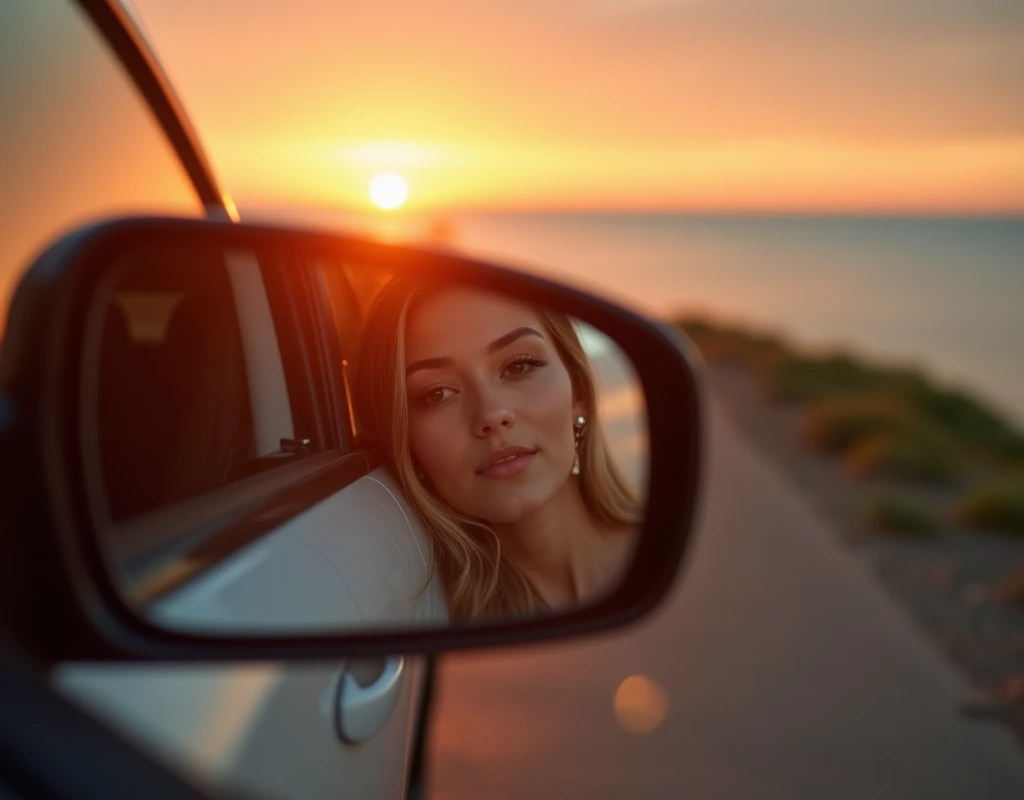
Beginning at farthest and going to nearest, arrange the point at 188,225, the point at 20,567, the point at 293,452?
the point at 293,452
the point at 188,225
the point at 20,567

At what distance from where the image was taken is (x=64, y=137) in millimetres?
2240

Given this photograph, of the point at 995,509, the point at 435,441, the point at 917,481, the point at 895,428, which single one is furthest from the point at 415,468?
the point at 895,428

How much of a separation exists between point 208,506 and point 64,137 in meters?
1.19

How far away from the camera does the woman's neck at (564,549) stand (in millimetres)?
1489

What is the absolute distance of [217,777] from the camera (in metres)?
1.25

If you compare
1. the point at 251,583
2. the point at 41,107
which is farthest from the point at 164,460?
the point at 41,107

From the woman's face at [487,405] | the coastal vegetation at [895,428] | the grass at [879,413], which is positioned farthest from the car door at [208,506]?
the grass at [879,413]

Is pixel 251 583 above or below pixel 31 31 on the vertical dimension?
below

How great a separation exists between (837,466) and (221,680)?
9.08 metres

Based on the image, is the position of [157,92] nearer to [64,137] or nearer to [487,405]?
[64,137]

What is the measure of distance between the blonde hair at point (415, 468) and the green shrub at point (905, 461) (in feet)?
26.6

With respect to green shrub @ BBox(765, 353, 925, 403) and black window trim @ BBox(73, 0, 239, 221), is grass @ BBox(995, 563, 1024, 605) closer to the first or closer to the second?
black window trim @ BBox(73, 0, 239, 221)

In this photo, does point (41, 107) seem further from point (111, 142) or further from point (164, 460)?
point (164, 460)

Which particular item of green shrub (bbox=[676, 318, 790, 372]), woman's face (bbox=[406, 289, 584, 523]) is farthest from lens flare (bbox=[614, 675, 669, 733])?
green shrub (bbox=[676, 318, 790, 372])
